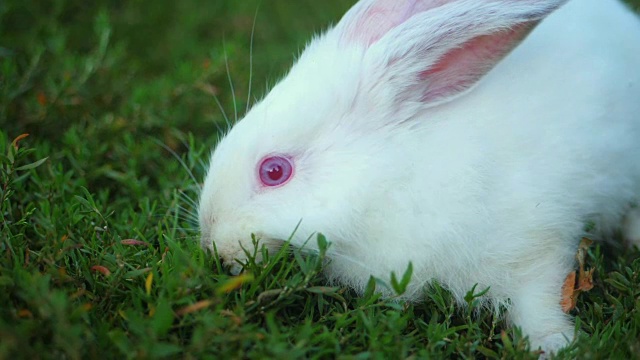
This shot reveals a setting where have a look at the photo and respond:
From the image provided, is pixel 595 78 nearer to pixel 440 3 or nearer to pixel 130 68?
pixel 440 3

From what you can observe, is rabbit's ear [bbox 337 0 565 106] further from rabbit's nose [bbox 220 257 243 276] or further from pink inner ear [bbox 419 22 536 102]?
rabbit's nose [bbox 220 257 243 276]

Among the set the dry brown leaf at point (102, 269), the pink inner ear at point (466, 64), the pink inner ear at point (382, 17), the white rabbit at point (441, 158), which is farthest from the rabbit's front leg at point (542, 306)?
the dry brown leaf at point (102, 269)

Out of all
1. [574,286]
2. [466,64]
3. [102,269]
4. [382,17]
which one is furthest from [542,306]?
[102,269]

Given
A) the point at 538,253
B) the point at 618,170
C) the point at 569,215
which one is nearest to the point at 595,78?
the point at 618,170

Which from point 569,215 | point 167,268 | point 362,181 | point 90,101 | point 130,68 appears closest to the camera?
point 167,268

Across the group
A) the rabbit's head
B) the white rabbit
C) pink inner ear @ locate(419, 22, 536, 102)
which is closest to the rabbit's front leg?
the white rabbit

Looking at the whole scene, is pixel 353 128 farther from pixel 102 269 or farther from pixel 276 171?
pixel 102 269

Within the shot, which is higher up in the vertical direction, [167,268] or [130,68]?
[130,68]
